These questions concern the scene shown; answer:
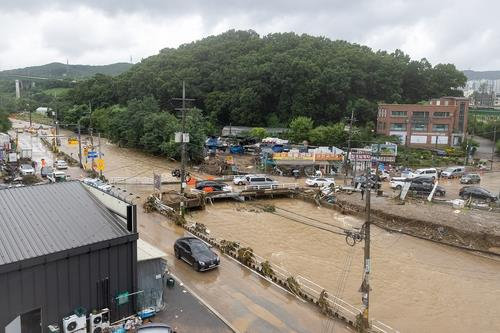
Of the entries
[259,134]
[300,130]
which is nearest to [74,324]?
[300,130]

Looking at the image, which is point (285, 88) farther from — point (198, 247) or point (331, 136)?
point (198, 247)

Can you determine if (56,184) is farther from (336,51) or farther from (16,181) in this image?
(336,51)

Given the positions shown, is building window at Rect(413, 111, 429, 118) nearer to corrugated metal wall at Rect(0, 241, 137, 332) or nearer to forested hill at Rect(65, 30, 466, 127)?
forested hill at Rect(65, 30, 466, 127)

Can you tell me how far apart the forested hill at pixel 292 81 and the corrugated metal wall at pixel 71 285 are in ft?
209

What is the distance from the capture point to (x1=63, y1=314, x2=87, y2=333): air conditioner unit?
12.2m

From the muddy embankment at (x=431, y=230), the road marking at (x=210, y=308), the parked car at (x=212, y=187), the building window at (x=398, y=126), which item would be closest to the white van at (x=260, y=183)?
the parked car at (x=212, y=187)

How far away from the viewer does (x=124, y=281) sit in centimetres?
1388

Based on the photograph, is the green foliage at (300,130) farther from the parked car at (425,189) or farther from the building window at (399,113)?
the parked car at (425,189)

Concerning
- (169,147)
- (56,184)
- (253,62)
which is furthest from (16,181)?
(253,62)

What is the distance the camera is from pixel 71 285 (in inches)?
492

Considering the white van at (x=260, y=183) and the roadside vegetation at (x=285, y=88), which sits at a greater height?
the roadside vegetation at (x=285, y=88)

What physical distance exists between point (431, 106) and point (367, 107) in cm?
1208

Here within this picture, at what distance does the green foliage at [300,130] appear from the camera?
63031 millimetres

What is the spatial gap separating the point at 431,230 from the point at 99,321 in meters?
21.8
